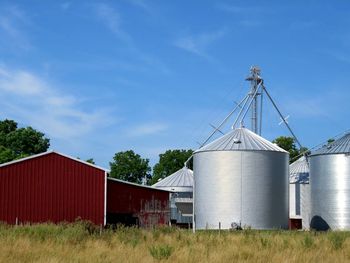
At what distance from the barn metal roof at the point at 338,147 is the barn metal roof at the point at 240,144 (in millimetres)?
3118

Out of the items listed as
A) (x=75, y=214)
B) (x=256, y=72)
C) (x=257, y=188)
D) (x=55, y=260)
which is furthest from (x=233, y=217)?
(x=55, y=260)

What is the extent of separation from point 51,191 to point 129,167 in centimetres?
6623

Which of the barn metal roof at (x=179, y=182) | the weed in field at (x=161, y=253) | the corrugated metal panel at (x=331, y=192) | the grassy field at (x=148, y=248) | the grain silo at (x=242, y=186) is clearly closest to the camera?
the grassy field at (x=148, y=248)

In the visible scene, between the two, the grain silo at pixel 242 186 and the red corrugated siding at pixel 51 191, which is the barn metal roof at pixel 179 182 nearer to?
the grain silo at pixel 242 186

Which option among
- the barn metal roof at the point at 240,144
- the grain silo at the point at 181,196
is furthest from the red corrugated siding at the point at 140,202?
the grain silo at the point at 181,196

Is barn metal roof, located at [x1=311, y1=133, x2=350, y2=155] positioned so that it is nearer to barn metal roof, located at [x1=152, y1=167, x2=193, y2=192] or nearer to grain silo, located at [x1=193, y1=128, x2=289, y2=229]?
grain silo, located at [x1=193, y1=128, x2=289, y2=229]

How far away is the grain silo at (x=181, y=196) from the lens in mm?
56156

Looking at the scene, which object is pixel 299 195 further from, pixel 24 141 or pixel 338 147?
pixel 24 141

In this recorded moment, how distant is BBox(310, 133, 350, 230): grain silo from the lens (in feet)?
141

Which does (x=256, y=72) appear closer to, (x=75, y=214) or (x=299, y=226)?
(x=299, y=226)

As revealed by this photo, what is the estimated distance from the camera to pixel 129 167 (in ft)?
344

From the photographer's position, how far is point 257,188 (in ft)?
149

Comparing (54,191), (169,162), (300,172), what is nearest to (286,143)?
(169,162)

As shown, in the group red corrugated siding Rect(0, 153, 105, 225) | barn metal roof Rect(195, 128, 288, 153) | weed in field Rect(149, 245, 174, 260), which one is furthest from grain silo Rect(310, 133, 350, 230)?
weed in field Rect(149, 245, 174, 260)
